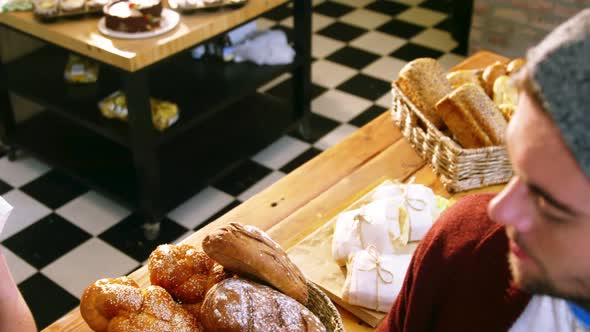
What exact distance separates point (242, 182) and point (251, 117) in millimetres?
397

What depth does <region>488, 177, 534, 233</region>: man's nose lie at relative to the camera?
827 mm

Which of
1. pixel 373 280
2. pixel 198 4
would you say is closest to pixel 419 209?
pixel 373 280

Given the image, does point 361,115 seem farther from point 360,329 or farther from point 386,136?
point 360,329

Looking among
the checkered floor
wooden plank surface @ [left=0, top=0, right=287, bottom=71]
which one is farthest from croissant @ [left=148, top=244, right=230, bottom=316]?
the checkered floor

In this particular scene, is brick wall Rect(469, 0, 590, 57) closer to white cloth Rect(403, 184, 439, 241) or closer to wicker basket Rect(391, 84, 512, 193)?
wicker basket Rect(391, 84, 512, 193)

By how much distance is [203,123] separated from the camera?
3621 mm

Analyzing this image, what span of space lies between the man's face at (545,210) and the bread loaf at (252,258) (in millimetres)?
624

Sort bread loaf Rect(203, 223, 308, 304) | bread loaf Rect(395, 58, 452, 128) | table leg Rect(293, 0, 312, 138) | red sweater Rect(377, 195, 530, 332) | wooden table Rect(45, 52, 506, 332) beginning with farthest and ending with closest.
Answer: table leg Rect(293, 0, 312, 138), bread loaf Rect(395, 58, 452, 128), wooden table Rect(45, 52, 506, 332), bread loaf Rect(203, 223, 308, 304), red sweater Rect(377, 195, 530, 332)

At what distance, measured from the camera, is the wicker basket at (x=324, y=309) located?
4.66 ft

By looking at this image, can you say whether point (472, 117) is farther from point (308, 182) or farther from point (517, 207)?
point (517, 207)

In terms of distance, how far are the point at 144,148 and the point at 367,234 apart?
1.41 meters

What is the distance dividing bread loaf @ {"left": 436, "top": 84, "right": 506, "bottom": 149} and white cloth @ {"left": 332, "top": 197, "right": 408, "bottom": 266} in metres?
0.44

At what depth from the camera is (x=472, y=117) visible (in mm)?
2033

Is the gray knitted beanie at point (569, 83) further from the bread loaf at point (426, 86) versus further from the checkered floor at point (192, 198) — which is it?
the checkered floor at point (192, 198)
